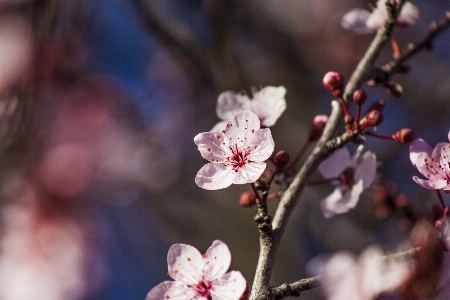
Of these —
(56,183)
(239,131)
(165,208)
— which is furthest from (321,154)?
(56,183)

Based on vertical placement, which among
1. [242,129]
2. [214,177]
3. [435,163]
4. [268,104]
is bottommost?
[435,163]

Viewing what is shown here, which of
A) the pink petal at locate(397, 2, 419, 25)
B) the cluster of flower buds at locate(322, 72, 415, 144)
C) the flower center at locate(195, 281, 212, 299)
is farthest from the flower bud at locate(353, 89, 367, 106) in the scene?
the flower center at locate(195, 281, 212, 299)

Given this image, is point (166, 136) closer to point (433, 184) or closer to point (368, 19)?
point (368, 19)

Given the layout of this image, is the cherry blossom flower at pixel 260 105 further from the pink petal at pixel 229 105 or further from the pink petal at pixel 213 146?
the pink petal at pixel 213 146

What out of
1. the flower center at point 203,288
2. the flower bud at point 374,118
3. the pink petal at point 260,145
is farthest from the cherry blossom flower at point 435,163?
the flower center at point 203,288

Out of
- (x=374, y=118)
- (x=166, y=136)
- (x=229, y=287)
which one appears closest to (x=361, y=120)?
(x=374, y=118)

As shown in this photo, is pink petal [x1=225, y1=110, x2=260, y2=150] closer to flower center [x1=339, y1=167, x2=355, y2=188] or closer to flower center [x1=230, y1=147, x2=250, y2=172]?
flower center [x1=230, y1=147, x2=250, y2=172]

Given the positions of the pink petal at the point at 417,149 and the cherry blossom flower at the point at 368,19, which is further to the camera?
the cherry blossom flower at the point at 368,19
